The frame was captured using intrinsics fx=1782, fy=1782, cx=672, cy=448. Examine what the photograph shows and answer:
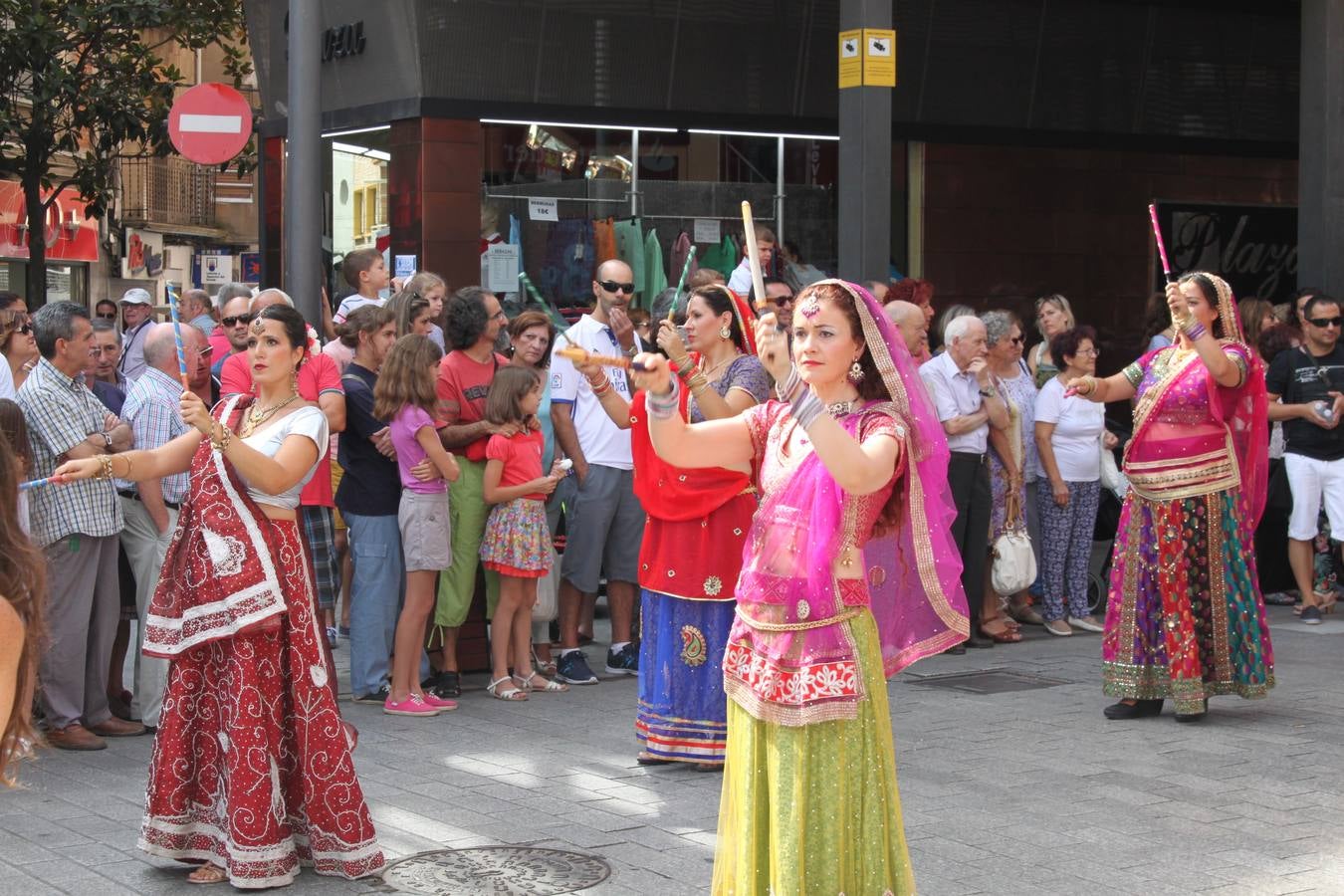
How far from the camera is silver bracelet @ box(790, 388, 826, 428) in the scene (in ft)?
14.2

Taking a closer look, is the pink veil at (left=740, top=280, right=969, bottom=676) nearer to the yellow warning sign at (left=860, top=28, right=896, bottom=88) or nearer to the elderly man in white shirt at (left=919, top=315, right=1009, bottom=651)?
the elderly man in white shirt at (left=919, top=315, right=1009, bottom=651)

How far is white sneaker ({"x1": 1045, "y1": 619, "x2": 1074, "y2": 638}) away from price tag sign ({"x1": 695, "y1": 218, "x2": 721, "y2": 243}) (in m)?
5.33

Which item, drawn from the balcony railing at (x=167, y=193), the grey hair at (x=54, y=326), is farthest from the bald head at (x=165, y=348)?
the balcony railing at (x=167, y=193)

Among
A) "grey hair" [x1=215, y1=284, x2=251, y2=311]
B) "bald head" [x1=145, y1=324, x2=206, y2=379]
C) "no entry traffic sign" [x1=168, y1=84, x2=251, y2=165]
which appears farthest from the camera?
"no entry traffic sign" [x1=168, y1=84, x2=251, y2=165]

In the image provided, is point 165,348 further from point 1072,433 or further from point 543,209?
point 543,209

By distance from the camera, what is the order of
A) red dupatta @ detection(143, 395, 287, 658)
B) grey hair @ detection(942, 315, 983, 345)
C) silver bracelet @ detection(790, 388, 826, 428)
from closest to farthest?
1. silver bracelet @ detection(790, 388, 826, 428)
2. red dupatta @ detection(143, 395, 287, 658)
3. grey hair @ detection(942, 315, 983, 345)

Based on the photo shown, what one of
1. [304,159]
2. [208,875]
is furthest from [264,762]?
[304,159]

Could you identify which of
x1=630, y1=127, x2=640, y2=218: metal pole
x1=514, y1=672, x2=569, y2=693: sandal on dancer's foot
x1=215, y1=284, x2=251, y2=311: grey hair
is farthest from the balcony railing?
x1=514, y1=672, x2=569, y2=693: sandal on dancer's foot

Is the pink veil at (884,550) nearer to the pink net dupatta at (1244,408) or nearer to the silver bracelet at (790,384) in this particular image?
the silver bracelet at (790,384)

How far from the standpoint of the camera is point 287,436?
589 cm

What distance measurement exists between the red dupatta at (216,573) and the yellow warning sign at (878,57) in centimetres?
586

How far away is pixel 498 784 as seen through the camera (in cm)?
697

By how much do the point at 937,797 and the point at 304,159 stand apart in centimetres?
566

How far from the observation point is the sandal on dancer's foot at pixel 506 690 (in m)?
8.75
